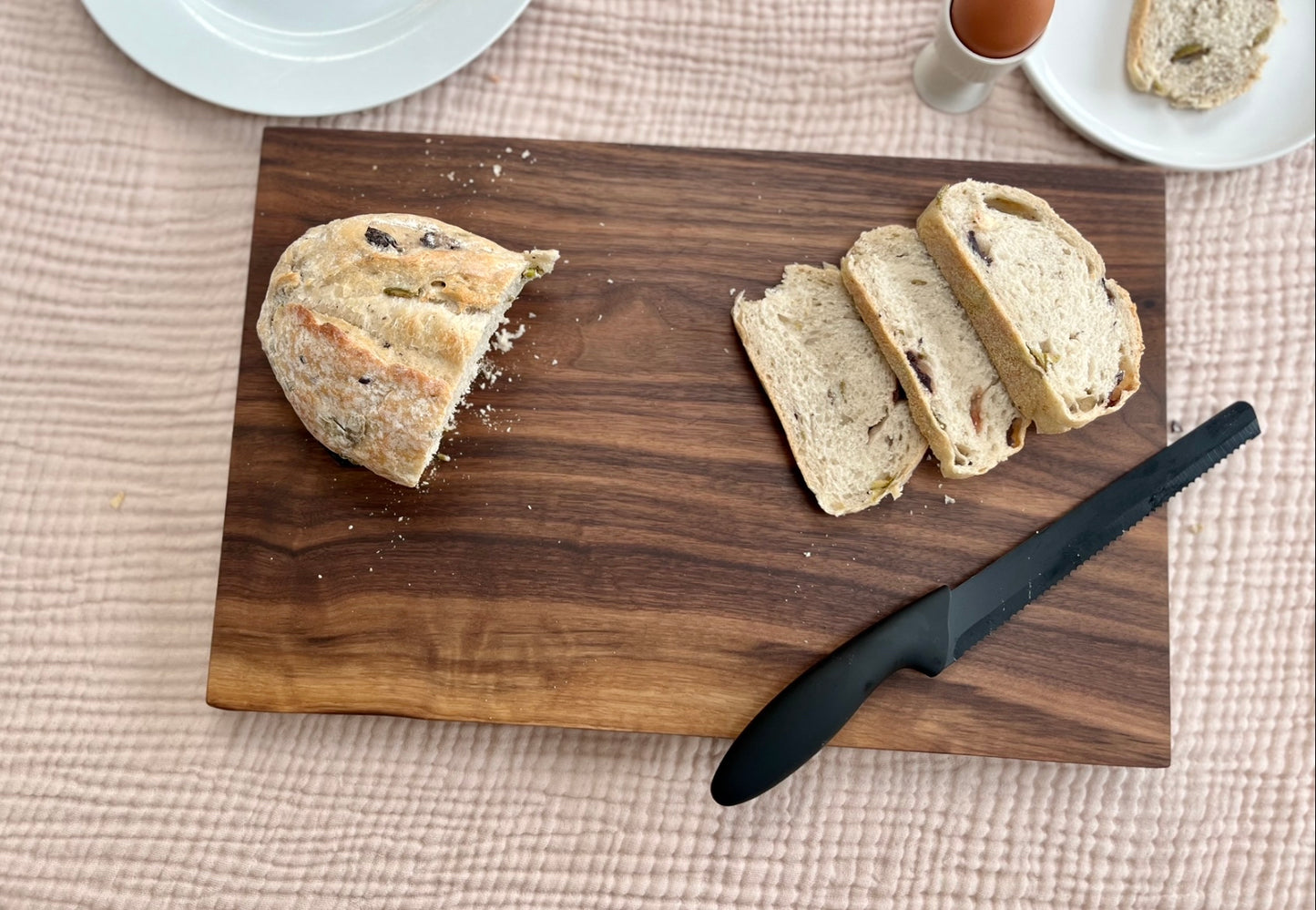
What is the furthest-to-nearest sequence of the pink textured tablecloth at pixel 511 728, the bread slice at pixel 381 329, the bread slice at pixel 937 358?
1. the pink textured tablecloth at pixel 511 728
2. the bread slice at pixel 937 358
3. the bread slice at pixel 381 329

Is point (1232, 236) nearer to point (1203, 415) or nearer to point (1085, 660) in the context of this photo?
point (1203, 415)

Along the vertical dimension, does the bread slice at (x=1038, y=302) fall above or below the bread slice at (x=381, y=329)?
above

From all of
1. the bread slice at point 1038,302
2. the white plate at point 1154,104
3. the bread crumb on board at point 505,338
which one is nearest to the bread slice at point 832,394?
the bread slice at point 1038,302

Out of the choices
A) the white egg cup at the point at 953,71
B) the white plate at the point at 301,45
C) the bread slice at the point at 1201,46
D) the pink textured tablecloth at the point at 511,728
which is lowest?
the pink textured tablecloth at the point at 511,728

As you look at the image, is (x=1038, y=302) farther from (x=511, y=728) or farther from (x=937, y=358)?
(x=511, y=728)

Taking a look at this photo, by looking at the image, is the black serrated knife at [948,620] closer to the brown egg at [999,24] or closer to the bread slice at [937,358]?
the bread slice at [937,358]

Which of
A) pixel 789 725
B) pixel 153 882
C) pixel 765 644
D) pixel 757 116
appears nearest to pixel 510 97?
pixel 757 116

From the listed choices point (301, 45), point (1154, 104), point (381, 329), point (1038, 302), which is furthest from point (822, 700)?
point (301, 45)
